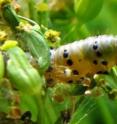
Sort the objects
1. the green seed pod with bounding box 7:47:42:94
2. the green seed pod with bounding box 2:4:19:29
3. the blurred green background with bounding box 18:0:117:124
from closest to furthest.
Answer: the green seed pod with bounding box 7:47:42:94, the green seed pod with bounding box 2:4:19:29, the blurred green background with bounding box 18:0:117:124

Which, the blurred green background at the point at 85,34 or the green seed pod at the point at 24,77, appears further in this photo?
the blurred green background at the point at 85,34

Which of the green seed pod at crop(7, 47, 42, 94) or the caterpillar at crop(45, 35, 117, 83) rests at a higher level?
the caterpillar at crop(45, 35, 117, 83)

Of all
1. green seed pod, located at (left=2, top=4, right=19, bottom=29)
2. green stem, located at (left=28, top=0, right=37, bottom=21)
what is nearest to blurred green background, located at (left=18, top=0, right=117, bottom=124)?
green stem, located at (left=28, top=0, right=37, bottom=21)

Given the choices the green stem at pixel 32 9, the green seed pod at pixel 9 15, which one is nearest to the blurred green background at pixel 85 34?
the green stem at pixel 32 9

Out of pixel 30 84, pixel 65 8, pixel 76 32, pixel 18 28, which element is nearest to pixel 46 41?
pixel 18 28

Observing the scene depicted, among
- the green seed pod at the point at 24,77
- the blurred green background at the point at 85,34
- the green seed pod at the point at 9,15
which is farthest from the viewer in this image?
the blurred green background at the point at 85,34

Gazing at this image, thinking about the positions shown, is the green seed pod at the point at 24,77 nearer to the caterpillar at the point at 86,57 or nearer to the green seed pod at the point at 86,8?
the caterpillar at the point at 86,57

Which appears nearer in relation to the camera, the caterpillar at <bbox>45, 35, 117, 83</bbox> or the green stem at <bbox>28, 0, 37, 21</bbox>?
the caterpillar at <bbox>45, 35, 117, 83</bbox>

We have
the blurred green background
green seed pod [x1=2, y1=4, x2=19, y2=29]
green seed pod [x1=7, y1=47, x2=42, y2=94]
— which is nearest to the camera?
green seed pod [x1=7, y1=47, x2=42, y2=94]

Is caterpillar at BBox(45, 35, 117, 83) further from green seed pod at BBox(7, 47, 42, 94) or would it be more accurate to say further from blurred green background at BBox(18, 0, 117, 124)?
green seed pod at BBox(7, 47, 42, 94)

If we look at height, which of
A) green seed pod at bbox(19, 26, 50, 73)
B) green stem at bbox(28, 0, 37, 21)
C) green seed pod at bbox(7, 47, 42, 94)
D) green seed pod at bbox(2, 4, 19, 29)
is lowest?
green seed pod at bbox(7, 47, 42, 94)
